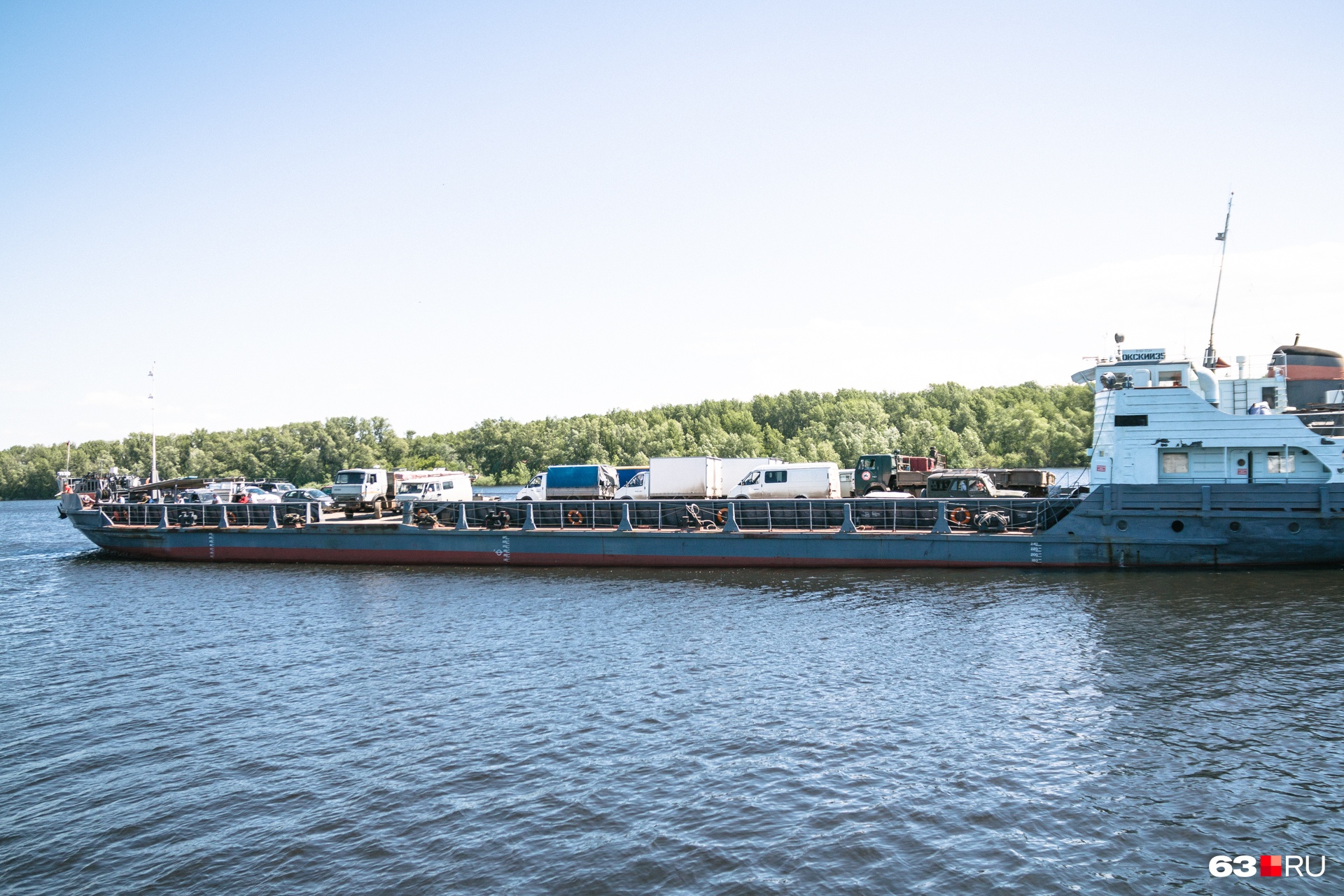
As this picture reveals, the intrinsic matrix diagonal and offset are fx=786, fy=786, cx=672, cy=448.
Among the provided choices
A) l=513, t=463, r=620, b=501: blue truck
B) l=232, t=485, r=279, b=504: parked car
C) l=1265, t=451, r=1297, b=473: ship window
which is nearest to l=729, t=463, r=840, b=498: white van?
l=513, t=463, r=620, b=501: blue truck

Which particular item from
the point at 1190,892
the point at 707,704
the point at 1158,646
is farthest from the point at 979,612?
the point at 1190,892

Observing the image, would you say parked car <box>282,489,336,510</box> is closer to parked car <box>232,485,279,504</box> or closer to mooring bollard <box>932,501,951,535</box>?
parked car <box>232,485,279,504</box>

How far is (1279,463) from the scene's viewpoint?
27.3 metres

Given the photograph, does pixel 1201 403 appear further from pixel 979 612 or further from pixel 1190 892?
pixel 1190 892

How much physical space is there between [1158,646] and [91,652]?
2777cm

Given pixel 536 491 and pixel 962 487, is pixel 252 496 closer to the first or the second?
pixel 536 491

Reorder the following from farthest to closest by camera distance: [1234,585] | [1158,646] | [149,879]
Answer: [1234,585]
[1158,646]
[149,879]

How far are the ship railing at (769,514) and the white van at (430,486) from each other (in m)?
4.13

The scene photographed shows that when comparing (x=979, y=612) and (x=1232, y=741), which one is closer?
(x=1232, y=741)

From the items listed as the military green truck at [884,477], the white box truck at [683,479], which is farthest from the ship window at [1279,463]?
the white box truck at [683,479]

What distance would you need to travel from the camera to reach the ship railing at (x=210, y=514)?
39.9 metres

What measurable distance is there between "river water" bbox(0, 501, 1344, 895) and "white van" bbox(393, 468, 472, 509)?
56.8 ft

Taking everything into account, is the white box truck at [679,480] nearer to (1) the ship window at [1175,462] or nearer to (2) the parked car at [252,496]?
(1) the ship window at [1175,462]

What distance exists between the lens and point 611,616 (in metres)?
24.0
